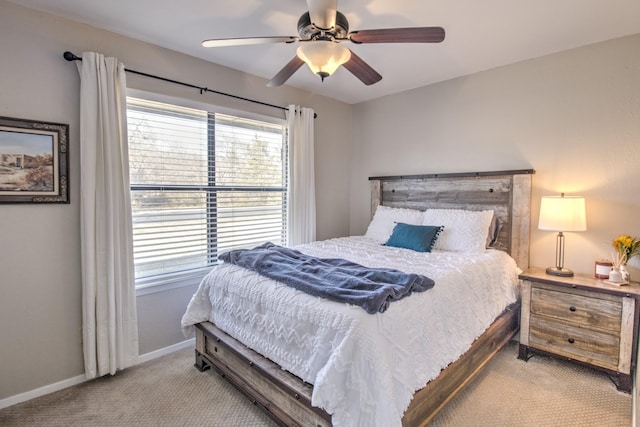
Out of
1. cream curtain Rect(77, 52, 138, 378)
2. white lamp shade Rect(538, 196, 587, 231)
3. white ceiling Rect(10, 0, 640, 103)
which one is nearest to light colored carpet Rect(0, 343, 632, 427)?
cream curtain Rect(77, 52, 138, 378)

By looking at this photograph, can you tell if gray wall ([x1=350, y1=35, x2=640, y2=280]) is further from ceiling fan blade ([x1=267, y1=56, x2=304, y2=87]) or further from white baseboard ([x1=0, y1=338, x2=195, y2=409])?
white baseboard ([x1=0, y1=338, x2=195, y2=409])

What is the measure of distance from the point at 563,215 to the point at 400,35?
73.8 inches

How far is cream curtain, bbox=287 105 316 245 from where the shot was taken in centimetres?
344

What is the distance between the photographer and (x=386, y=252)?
108 inches

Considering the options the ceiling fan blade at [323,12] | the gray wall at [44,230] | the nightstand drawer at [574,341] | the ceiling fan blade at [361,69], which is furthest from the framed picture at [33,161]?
the nightstand drawer at [574,341]

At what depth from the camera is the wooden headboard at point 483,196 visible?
284 centimetres

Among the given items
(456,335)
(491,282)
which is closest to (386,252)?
(491,282)

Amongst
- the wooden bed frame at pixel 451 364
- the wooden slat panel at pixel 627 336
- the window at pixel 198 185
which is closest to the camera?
the wooden bed frame at pixel 451 364

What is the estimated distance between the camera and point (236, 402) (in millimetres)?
2018

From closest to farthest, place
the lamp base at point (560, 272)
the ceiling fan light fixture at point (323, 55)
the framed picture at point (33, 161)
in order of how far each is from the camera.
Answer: the ceiling fan light fixture at point (323, 55) → the framed picture at point (33, 161) → the lamp base at point (560, 272)

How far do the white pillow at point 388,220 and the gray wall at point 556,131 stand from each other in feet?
1.95

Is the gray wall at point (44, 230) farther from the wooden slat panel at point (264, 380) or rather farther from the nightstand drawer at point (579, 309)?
the nightstand drawer at point (579, 309)

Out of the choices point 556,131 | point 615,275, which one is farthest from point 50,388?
point 556,131

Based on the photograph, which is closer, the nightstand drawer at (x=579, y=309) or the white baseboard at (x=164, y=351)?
the nightstand drawer at (x=579, y=309)
